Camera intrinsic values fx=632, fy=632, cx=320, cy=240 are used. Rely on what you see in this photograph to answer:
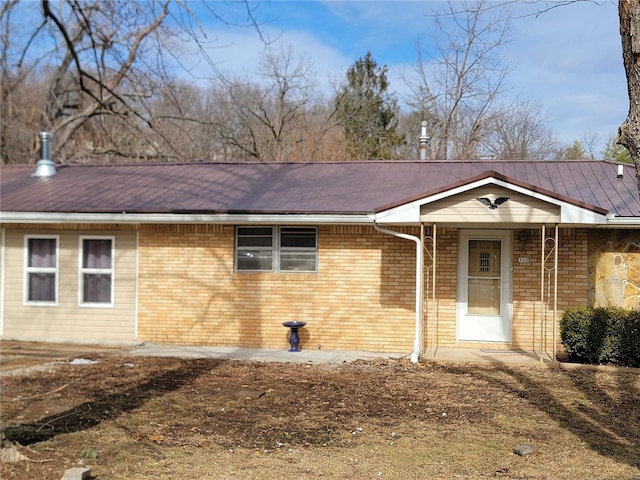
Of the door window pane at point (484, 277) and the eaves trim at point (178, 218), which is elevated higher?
the eaves trim at point (178, 218)

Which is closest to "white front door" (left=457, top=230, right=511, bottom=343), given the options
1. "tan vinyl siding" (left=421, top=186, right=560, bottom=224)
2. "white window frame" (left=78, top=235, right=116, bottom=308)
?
"tan vinyl siding" (left=421, top=186, right=560, bottom=224)

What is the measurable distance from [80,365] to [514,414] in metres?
6.74

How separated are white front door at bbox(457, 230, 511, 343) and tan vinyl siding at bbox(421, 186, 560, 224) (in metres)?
1.72

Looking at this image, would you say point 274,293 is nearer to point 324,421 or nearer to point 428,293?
point 428,293

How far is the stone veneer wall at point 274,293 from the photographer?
11898 mm

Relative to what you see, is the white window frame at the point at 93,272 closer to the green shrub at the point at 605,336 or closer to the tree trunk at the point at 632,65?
the green shrub at the point at 605,336

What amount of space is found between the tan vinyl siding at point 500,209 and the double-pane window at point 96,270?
22.5ft

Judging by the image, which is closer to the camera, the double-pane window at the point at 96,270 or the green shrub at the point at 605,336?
the green shrub at the point at 605,336

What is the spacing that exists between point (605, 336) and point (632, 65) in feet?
21.7

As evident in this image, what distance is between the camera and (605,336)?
1007 cm

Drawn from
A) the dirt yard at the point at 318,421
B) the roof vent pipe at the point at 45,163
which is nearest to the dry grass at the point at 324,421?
the dirt yard at the point at 318,421

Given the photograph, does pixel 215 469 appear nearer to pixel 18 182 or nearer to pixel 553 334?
pixel 553 334

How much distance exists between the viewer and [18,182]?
49.2 ft

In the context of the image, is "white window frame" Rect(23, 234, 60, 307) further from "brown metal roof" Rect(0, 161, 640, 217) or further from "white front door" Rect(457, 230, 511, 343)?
"white front door" Rect(457, 230, 511, 343)
